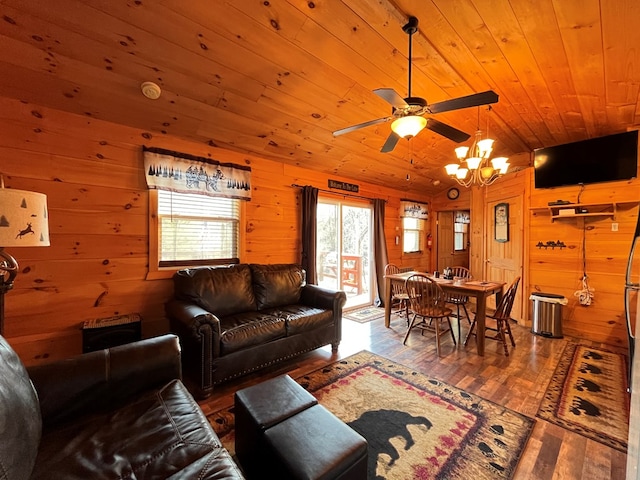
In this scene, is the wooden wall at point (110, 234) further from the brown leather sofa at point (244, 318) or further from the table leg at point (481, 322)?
the table leg at point (481, 322)

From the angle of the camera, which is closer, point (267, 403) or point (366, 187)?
point (267, 403)

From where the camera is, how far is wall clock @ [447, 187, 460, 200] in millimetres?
6285

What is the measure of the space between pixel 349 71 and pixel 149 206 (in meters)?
2.42

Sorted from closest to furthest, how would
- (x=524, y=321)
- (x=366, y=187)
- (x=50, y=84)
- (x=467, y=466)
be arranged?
(x=467, y=466), (x=50, y=84), (x=524, y=321), (x=366, y=187)

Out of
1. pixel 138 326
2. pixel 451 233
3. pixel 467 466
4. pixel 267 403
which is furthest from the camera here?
pixel 451 233

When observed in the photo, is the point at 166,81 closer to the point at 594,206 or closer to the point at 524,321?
the point at 594,206

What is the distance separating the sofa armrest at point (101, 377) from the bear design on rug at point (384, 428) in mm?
1292

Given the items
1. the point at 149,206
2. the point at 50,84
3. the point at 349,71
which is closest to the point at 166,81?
the point at 50,84

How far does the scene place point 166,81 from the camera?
7.61 feet

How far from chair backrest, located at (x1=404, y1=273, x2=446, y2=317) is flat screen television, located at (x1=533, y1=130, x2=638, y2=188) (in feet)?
8.02

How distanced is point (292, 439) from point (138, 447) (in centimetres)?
63

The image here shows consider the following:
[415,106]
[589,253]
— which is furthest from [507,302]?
[415,106]

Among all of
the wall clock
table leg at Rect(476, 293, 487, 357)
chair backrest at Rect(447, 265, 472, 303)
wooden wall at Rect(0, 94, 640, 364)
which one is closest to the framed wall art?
wooden wall at Rect(0, 94, 640, 364)

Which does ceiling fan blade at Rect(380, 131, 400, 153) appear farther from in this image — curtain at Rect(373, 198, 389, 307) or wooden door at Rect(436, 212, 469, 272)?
wooden door at Rect(436, 212, 469, 272)
